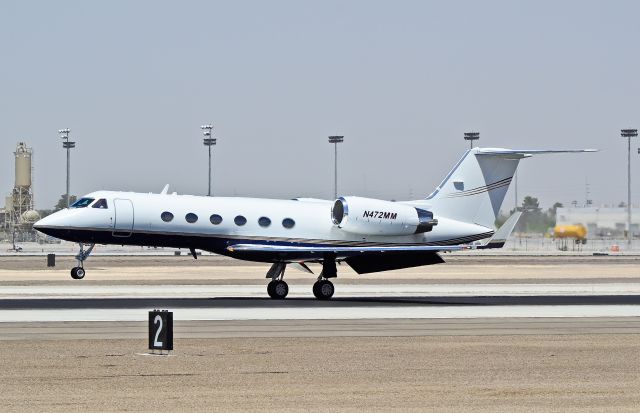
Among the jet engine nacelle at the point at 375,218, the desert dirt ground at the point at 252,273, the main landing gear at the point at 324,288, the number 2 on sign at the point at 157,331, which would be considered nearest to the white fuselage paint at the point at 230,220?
the jet engine nacelle at the point at 375,218

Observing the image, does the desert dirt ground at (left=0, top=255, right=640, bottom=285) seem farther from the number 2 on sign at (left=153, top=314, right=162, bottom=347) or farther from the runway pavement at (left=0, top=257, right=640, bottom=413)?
the number 2 on sign at (left=153, top=314, right=162, bottom=347)

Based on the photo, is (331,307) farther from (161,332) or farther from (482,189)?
(161,332)

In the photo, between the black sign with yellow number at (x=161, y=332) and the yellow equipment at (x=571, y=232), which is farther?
the yellow equipment at (x=571, y=232)

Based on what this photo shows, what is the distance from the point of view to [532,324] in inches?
1255

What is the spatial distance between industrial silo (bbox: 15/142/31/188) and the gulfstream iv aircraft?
124 metres

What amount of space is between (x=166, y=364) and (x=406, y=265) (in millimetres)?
21893

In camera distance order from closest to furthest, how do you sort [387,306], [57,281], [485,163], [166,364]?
[166,364] < [387,306] < [485,163] < [57,281]

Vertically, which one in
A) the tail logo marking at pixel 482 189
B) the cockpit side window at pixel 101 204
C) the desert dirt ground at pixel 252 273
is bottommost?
the desert dirt ground at pixel 252 273

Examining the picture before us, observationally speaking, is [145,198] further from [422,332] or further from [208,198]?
[422,332]

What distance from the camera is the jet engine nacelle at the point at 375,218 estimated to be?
146ft

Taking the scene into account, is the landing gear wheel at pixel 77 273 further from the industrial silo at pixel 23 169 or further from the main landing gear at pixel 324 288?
the industrial silo at pixel 23 169

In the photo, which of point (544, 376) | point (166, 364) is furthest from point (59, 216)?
point (544, 376)

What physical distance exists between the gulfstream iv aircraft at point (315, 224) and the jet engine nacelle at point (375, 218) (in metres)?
0.04

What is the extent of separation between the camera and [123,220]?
42375mm
